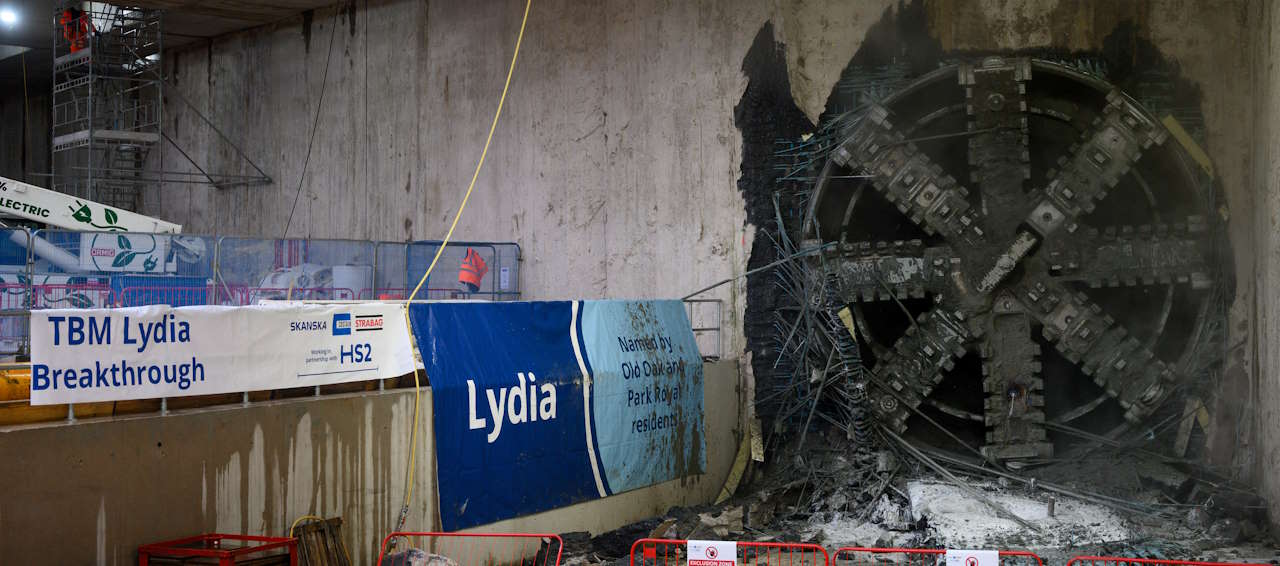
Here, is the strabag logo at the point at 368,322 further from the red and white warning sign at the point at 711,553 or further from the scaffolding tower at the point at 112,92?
the scaffolding tower at the point at 112,92

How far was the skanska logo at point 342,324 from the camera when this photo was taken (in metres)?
9.49

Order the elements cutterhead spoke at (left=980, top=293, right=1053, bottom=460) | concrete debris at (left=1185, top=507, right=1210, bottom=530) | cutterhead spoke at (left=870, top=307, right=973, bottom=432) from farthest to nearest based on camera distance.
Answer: cutterhead spoke at (left=870, top=307, right=973, bottom=432)
cutterhead spoke at (left=980, top=293, right=1053, bottom=460)
concrete debris at (left=1185, top=507, right=1210, bottom=530)

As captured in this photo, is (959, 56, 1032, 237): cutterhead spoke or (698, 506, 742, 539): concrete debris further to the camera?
(959, 56, 1032, 237): cutterhead spoke

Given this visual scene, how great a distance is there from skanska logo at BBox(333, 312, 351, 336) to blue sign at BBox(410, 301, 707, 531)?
786mm

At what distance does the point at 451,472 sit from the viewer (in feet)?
33.7

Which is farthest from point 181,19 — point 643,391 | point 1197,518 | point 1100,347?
point 1197,518

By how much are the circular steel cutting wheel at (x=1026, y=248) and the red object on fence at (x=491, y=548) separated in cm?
495

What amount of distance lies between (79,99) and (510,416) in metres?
17.5

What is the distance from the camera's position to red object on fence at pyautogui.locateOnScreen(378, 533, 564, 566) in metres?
9.97

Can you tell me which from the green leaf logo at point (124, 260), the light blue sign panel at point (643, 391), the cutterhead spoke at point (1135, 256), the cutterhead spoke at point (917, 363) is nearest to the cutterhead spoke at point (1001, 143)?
the cutterhead spoke at point (1135, 256)

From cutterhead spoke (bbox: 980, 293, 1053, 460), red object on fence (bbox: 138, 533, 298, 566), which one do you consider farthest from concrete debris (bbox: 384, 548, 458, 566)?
cutterhead spoke (bbox: 980, 293, 1053, 460)

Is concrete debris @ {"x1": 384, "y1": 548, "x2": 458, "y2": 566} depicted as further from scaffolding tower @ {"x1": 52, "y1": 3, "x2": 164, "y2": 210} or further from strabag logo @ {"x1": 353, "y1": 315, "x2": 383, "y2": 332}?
scaffolding tower @ {"x1": 52, "y1": 3, "x2": 164, "y2": 210}

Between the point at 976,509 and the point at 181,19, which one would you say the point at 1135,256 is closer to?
the point at 976,509

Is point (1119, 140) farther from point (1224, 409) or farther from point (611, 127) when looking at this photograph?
point (611, 127)
